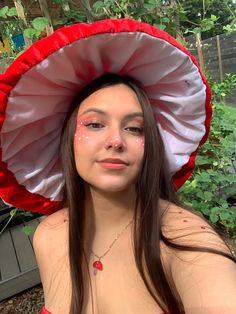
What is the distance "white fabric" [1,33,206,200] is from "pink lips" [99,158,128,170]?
0.27 meters

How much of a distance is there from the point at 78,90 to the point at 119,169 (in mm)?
326

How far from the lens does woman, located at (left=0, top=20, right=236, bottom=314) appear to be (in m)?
0.93

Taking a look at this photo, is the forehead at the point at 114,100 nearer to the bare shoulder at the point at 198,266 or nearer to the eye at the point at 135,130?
the eye at the point at 135,130

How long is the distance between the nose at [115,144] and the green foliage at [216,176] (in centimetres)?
130

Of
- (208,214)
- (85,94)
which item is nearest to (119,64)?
(85,94)

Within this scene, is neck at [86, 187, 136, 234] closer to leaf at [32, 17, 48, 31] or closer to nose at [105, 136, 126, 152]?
nose at [105, 136, 126, 152]

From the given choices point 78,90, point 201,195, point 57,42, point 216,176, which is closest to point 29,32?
point 78,90

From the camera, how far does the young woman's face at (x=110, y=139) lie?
3.19 feet

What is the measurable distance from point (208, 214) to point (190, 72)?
60.8 inches

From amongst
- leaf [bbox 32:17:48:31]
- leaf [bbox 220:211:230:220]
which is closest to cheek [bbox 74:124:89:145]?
leaf [bbox 32:17:48:31]

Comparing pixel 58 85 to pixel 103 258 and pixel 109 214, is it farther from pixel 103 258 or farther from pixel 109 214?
pixel 103 258

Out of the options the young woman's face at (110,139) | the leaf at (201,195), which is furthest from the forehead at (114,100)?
the leaf at (201,195)

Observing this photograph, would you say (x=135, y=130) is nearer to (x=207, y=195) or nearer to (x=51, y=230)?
(x=51, y=230)

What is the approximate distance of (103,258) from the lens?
3.66ft
